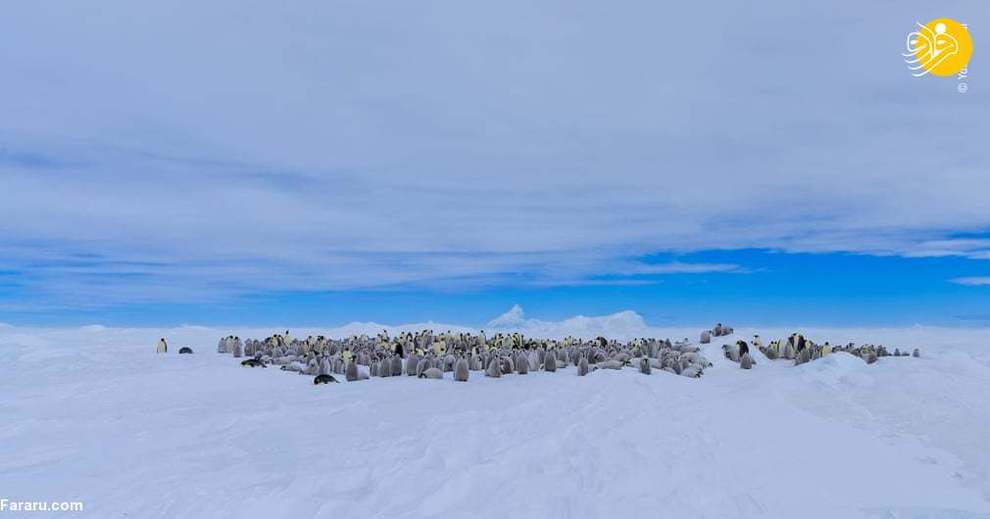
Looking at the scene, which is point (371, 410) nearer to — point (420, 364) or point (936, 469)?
point (420, 364)

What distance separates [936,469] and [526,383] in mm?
5675

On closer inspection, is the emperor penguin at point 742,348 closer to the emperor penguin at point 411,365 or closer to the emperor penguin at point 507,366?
the emperor penguin at point 507,366

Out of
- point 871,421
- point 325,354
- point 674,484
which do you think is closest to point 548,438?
point 674,484

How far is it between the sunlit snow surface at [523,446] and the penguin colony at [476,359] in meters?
0.73

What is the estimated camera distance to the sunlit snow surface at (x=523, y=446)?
4.98 m

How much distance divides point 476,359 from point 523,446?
22.1 ft

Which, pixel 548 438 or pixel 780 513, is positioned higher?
pixel 548 438

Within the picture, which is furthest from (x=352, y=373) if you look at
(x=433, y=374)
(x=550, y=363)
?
(x=550, y=363)

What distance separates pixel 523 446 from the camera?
6.20 meters

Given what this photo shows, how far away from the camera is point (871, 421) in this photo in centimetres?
789

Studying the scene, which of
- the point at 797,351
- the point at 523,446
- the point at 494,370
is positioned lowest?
the point at 523,446

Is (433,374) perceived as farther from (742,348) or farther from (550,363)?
(742,348)

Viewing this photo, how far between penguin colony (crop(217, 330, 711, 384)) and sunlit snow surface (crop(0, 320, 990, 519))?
73 centimetres
